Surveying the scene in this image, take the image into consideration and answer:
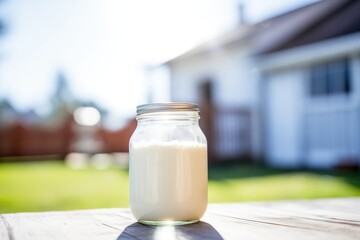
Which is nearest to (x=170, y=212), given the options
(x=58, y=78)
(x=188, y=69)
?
(x=188, y=69)

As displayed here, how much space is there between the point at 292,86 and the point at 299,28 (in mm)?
1531

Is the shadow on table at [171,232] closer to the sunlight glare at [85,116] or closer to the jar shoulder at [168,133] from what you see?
the jar shoulder at [168,133]

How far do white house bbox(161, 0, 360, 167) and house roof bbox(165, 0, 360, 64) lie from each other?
3 cm

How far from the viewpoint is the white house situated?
8531mm

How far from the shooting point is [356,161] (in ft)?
26.7

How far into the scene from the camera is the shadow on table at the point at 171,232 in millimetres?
992

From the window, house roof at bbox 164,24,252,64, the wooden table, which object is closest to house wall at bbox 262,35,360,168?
the window

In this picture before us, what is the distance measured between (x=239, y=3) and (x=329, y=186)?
33.0 feet

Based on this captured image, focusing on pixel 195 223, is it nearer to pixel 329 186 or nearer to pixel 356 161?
pixel 329 186

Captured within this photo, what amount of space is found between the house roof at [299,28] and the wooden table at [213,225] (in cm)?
760

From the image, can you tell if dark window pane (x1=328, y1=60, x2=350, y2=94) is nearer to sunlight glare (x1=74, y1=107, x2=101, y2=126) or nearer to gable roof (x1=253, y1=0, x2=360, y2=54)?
gable roof (x1=253, y1=0, x2=360, y2=54)

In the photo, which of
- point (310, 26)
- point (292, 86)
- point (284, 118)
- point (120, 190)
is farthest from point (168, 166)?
point (310, 26)

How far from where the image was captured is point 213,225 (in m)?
1.13

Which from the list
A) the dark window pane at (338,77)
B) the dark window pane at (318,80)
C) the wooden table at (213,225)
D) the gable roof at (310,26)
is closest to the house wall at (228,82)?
the gable roof at (310,26)
